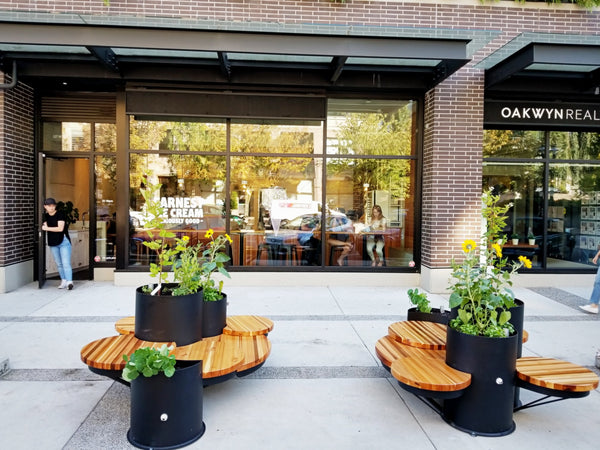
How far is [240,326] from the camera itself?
443 centimetres

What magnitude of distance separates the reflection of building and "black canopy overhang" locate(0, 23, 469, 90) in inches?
1.7

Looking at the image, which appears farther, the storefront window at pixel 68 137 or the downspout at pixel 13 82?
the storefront window at pixel 68 137

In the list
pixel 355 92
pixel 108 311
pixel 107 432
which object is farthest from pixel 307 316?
pixel 355 92

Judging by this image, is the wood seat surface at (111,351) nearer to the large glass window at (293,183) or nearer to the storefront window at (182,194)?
the storefront window at (182,194)

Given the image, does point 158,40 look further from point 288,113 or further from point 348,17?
point 348,17

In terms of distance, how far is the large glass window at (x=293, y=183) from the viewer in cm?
902

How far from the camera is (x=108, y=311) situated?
269 inches

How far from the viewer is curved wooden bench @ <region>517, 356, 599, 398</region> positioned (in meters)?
3.20

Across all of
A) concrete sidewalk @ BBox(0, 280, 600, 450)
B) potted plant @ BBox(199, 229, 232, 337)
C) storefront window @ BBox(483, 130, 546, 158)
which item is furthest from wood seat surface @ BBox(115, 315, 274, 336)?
storefront window @ BBox(483, 130, 546, 158)

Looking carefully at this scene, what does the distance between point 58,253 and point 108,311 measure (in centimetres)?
244

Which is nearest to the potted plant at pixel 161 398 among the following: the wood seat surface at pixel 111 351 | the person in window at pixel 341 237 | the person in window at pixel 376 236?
the wood seat surface at pixel 111 351

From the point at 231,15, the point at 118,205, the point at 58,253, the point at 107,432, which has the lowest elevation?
the point at 107,432

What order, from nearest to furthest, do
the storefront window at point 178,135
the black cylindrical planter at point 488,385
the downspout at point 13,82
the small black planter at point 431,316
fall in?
1. the black cylindrical planter at point 488,385
2. the small black planter at point 431,316
3. the downspout at point 13,82
4. the storefront window at point 178,135

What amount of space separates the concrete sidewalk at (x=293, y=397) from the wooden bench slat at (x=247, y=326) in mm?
460
